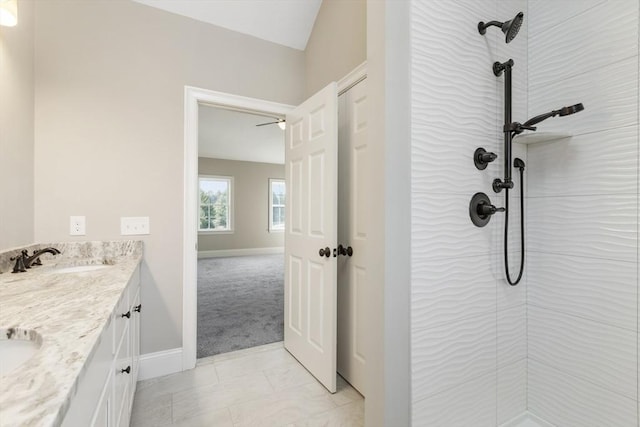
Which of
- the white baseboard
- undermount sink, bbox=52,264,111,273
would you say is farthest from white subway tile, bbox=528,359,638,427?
the white baseboard

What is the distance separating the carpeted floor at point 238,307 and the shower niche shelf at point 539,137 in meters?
2.47

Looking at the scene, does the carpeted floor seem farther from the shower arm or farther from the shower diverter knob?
the shower arm

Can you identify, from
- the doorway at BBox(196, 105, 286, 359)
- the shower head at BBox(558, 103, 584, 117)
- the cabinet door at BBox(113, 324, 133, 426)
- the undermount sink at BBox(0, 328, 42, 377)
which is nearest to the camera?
the undermount sink at BBox(0, 328, 42, 377)

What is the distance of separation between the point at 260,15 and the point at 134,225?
6.34 ft

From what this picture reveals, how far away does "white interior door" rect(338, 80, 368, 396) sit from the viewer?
1.92 m

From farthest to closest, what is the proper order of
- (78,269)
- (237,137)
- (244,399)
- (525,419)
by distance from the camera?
(237,137) → (244,399) → (78,269) → (525,419)

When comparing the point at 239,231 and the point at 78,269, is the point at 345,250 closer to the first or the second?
the point at 78,269

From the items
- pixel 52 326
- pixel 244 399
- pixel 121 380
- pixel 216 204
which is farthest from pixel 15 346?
pixel 216 204

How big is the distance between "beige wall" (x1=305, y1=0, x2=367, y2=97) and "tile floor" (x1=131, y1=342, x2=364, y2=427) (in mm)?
2235

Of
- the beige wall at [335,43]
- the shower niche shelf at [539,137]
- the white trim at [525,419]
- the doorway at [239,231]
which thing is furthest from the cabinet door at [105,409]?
the beige wall at [335,43]

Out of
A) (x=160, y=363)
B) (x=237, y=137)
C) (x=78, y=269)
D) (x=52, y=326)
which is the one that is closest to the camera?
(x=52, y=326)

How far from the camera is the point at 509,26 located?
131 centimetres

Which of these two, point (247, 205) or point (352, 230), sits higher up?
point (247, 205)

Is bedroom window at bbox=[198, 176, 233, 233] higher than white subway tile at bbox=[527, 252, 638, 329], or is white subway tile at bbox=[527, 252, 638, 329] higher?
Answer: bedroom window at bbox=[198, 176, 233, 233]
